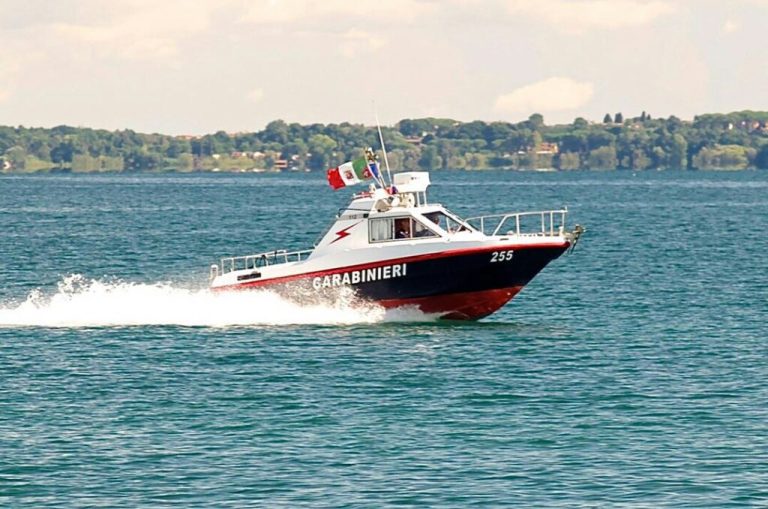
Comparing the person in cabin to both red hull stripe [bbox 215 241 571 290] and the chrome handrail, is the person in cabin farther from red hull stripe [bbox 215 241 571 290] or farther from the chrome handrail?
the chrome handrail

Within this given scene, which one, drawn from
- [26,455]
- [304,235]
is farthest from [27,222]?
[26,455]

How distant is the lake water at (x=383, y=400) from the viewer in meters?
26.2

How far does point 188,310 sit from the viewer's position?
147 feet

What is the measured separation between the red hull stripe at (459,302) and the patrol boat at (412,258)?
0.09ft

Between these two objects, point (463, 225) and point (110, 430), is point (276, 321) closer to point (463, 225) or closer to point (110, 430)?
point (463, 225)

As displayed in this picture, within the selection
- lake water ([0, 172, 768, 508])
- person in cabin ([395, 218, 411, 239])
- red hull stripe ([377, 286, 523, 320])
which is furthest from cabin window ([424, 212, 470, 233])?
lake water ([0, 172, 768, 508])

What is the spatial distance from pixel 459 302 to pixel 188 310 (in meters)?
8.19

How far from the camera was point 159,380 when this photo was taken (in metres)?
35.8

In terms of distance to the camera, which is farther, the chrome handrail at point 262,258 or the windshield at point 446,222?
the chrome handrail at point 262,258

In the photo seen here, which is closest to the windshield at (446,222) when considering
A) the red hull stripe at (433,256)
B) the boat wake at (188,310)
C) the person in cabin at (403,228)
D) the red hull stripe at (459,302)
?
the person in cabin at (403,228)

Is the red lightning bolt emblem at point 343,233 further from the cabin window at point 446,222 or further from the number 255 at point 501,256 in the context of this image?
the number 255 at point 501,256

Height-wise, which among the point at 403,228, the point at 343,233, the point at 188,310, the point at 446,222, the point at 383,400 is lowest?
the point at 383,400

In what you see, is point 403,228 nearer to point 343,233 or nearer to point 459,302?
point 343,233

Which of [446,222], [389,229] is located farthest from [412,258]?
[446,222]
